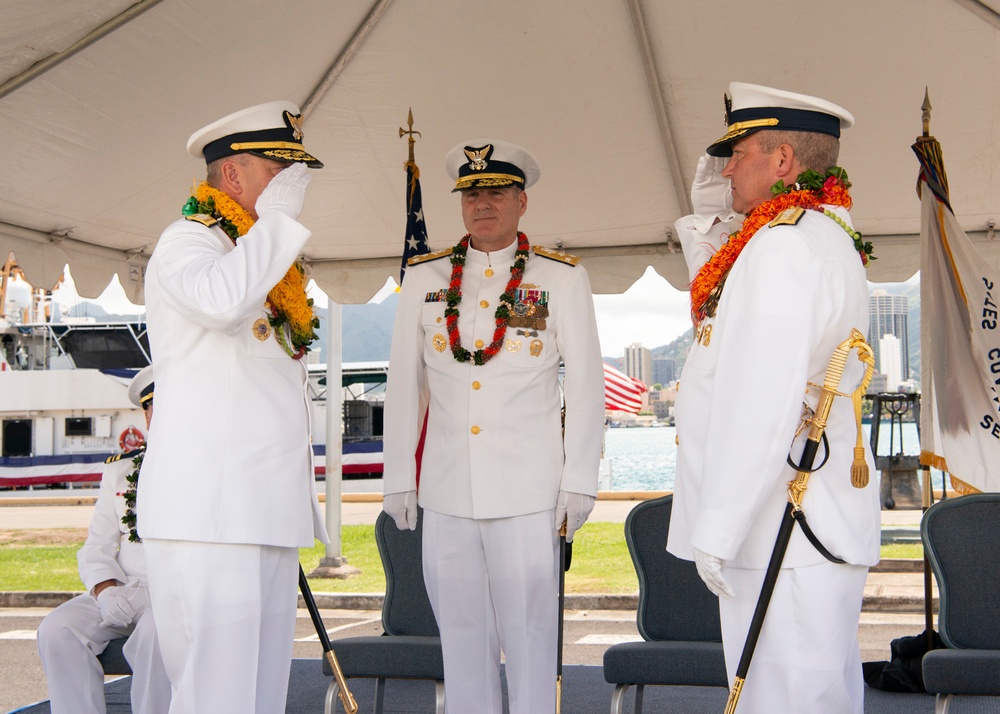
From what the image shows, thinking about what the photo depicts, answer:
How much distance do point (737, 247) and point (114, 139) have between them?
323 cm

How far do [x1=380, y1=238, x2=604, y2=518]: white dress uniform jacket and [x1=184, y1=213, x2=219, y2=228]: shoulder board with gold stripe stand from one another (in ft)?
3.55

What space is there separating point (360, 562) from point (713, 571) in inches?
441

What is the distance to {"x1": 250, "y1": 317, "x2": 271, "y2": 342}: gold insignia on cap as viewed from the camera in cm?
274

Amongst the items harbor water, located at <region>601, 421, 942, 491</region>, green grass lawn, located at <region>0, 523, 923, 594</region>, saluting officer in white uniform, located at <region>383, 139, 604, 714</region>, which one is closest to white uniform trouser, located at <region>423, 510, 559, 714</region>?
saluting officer in white uniform, located at <region>383, 139, 604, 714</region>

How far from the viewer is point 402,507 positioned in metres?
3.65

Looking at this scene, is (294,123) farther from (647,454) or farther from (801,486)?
(647,454)

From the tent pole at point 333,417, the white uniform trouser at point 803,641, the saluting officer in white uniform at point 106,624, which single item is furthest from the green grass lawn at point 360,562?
the white uniform trouser at point 803,641

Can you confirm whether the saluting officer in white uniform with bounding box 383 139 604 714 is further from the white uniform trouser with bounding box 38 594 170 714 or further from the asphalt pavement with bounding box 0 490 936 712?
the asphalt pavement with bounding box 0 490 936 712

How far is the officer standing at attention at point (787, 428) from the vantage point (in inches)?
87.1

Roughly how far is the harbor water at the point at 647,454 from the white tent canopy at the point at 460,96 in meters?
16.5

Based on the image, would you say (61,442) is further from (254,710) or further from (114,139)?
(254,710)

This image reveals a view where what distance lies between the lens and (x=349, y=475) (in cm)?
3155

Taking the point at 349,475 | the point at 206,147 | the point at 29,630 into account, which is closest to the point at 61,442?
the point at 349,475

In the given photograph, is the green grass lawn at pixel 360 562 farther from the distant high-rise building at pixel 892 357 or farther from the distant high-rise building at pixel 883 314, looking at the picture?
the distant high-rise building at pixel 892 357
